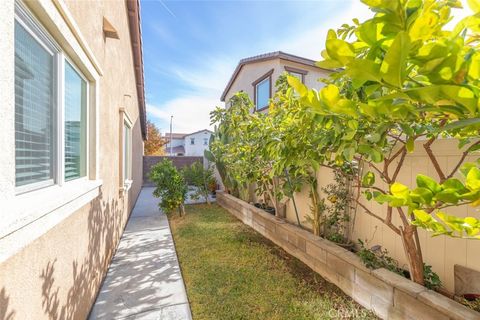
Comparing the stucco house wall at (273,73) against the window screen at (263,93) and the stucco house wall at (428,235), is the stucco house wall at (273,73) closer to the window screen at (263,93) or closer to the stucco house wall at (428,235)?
the window screen at (263,93)

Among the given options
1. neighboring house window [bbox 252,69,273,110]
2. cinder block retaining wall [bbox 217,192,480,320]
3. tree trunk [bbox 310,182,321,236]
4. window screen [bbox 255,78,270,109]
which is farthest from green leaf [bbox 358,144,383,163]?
window screen [bbox 255,78,270,109]

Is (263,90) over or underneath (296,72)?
underneath

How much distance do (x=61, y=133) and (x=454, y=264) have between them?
174 inches

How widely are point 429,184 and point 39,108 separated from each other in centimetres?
250

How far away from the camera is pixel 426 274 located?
288 centimetres

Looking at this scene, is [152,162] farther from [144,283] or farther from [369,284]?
[369,284]

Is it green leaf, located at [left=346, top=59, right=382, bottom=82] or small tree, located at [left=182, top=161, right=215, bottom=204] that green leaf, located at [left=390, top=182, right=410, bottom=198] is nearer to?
green leaf, located at [left=346, top=59, right=382, bottom=82]

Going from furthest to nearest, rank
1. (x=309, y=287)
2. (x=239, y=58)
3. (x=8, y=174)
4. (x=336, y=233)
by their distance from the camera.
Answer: (x=239, y=58) → (x=336, y=233) → (x=309, y=287) → (x=8, y=174)

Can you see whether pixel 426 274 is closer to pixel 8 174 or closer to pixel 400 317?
pixel 400 317

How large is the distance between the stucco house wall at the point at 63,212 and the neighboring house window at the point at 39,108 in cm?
11

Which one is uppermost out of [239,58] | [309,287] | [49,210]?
[239,58]

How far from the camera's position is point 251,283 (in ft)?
12.5

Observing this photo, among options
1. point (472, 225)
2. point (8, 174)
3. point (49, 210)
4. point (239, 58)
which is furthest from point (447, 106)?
point (239, 58)

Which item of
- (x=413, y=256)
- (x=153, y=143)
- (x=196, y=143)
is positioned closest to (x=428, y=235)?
(x=413, y=256)
